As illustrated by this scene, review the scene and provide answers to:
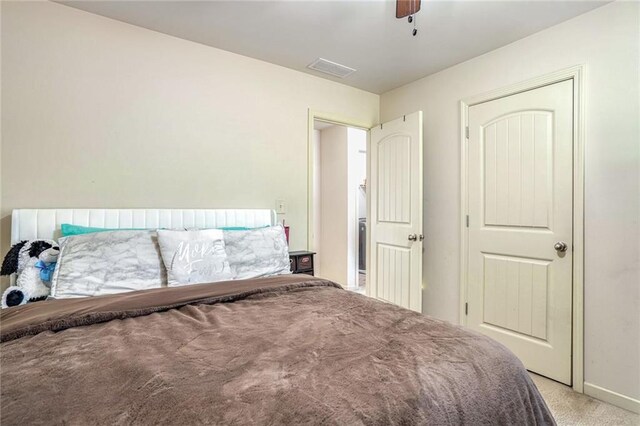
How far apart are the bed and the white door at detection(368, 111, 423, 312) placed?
5.41ft

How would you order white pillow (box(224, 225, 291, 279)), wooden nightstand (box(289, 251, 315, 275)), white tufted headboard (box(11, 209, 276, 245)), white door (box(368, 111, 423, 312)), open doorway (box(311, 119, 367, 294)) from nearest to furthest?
white tufted headboard (box(11, 209, 276, 245)) < white pillow (box(224, 225, 291, 279)) < wooden nightstand (box(289, 251, 315, 275)) < white door (box(368, 111, 423, 312)) < open doorway (box(311, 119, 367, 294))

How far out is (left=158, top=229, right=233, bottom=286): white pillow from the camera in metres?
1.88

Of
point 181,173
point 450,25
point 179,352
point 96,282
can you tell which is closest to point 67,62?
point 181,173

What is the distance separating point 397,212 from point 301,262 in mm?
1135

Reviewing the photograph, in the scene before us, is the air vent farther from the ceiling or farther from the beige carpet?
the beige carpet

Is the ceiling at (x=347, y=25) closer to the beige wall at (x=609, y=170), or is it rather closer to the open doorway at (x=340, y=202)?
the beige wall at (x=609, y=170)

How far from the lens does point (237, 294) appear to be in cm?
167

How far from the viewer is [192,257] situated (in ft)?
6.31

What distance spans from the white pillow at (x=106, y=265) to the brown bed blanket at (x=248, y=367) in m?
0.21

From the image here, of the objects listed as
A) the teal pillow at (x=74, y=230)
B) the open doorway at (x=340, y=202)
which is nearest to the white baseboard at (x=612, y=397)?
the open doorway at (x=340, y=202)

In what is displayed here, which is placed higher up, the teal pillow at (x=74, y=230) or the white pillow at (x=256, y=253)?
the teal pillow at (x=74, y=230)

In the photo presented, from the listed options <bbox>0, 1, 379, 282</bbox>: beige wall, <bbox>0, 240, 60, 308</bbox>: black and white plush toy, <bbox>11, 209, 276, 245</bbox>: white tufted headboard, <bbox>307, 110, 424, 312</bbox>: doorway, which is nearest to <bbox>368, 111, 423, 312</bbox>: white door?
<bbox>307, 110, 424, 312</bbox>: doorway

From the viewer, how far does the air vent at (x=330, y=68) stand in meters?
2.93

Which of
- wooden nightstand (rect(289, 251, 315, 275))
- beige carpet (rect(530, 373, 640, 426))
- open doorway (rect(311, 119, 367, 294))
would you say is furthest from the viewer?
open doorway (rect(311, 119, 367, 294))
